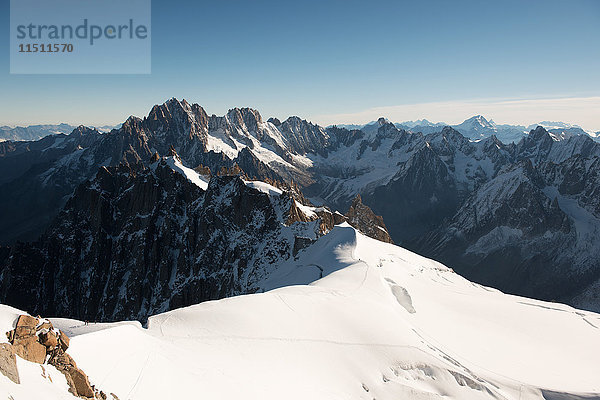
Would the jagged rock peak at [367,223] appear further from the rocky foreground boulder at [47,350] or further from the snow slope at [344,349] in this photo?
the rocky foreground boulder at [47,350]

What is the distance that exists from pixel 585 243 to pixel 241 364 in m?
216

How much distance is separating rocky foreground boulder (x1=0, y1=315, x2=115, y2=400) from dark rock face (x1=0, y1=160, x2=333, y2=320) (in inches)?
2259

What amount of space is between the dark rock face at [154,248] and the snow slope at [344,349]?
1652 inches

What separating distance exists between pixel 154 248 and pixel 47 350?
9071cm

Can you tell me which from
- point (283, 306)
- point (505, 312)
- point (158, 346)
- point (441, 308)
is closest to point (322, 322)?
point (283, 306)

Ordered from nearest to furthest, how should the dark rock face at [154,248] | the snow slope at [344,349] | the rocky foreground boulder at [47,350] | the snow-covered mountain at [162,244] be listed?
the rocky foreground boulder at [47,350]
the snow slope at [344,349]
the snow-covered mountain at [162,244]
the dark rock face at [154,248]

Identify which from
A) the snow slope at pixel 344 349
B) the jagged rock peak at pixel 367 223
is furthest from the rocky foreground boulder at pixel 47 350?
the jagged rock peak at pixel 367 223

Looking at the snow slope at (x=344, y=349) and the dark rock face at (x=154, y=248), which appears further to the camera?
the dark rock face at (x=154, y=248)

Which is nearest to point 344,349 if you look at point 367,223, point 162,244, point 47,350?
point 47,350

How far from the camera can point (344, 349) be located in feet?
82.2

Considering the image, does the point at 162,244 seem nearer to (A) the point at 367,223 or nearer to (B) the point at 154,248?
(B) the point at 154,248

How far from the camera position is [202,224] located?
9338 centimetres

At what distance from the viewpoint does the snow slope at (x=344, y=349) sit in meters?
17.3

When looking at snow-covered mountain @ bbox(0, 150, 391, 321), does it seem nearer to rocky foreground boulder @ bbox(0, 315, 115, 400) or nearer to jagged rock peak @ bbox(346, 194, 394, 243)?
jagged rock peak @ bbox(346, 194, 394, 243)
